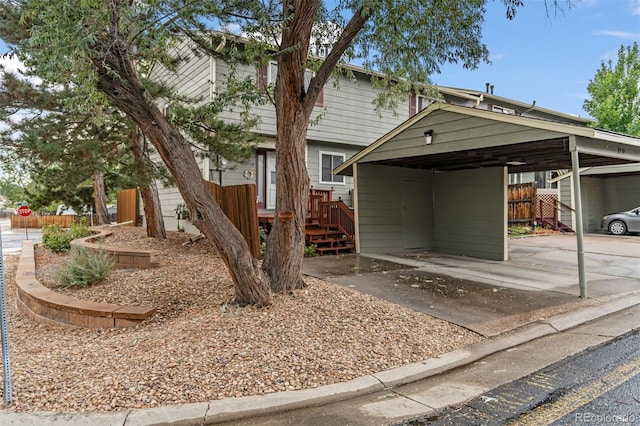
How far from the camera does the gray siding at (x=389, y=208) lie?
10.3 meters

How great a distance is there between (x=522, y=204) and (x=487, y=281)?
10.7 metres

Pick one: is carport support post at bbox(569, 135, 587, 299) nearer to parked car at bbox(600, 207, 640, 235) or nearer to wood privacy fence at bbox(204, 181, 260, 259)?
wood privacy fence at bbox(204, 181, 260, 259)

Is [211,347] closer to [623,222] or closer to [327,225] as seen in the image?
[327,225]

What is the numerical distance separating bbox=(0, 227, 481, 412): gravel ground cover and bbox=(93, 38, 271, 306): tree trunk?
35 cm

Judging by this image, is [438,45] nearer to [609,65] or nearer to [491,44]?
[491,44]

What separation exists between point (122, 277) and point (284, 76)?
4.28 m

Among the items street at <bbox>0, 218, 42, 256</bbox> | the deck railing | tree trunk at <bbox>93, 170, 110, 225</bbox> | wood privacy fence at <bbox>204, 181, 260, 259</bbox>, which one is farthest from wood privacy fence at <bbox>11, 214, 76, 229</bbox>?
wood privacy fence at <bbox>204, 181, 260, 259</bbox>

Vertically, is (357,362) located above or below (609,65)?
below

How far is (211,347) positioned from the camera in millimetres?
3605

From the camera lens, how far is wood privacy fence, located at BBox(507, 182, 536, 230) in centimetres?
1605

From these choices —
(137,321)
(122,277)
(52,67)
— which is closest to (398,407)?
(137,321)

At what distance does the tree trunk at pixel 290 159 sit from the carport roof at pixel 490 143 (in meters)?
3.93

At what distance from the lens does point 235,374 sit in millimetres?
3217

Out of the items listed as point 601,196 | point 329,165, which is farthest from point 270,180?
point 601,196
